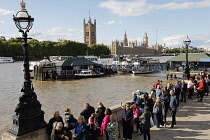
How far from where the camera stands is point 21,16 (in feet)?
20.7

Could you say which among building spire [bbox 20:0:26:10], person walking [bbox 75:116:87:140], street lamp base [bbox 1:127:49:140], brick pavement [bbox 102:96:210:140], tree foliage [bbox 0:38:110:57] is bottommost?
brick pavement [bbox 102:96:210:140]

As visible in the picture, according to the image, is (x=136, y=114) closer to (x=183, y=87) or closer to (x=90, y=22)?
(x=183, y=87)

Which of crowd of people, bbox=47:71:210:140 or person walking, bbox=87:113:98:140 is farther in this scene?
person walking, bbox=87:113:98:140

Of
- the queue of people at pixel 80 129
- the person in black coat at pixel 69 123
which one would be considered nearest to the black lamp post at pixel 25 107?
the queue of people at pixel 80 129

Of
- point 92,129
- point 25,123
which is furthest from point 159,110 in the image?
point 25,123

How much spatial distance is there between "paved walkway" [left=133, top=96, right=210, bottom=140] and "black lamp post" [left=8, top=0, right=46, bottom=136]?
4.00 metres

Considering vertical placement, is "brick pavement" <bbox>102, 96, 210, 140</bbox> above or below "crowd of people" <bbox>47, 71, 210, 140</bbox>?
below

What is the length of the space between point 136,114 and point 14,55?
116260mm

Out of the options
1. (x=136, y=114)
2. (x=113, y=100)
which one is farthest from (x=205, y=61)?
(x=136, y=114)

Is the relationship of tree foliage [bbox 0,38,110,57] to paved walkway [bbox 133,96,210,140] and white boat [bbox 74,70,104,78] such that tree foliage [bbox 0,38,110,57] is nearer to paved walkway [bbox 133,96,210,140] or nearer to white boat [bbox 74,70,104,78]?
white boat [bbox 74,70,104,78]

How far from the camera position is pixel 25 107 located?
21.0 feet

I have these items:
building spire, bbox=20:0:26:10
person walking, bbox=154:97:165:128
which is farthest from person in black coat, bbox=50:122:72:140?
person walking, bbox=154:97:165:128

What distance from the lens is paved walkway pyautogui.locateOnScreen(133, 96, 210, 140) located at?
26.2ft

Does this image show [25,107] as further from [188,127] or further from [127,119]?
[188,127]
